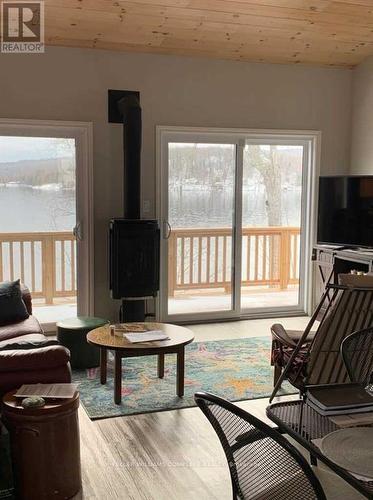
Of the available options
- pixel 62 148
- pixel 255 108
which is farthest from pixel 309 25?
pixel 62 148

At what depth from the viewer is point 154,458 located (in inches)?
122

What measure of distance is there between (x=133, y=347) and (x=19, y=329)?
3.24 ft

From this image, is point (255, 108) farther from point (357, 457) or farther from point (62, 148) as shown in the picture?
point (357, 457)

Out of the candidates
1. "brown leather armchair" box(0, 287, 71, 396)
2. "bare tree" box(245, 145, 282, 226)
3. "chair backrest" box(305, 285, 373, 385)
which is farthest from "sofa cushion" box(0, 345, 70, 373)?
"bare tree" box(245, 145, 282, 226)

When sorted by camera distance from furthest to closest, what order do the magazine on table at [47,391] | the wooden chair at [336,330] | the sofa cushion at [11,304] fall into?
the sofa cushion at [11,304], the wooden chair at [336,330], the magazine on table at [47,391]

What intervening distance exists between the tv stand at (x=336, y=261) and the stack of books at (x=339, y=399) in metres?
2.79

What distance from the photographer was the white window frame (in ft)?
17.6

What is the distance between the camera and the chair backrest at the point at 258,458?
1597 millimetres

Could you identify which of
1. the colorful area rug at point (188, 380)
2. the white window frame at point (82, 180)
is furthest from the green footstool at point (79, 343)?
the white window frame at point (82, 180)

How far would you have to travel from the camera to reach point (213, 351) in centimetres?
506

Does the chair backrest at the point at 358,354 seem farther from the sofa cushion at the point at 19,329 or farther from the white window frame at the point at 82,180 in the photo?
the white window frame at the point at 82,180
